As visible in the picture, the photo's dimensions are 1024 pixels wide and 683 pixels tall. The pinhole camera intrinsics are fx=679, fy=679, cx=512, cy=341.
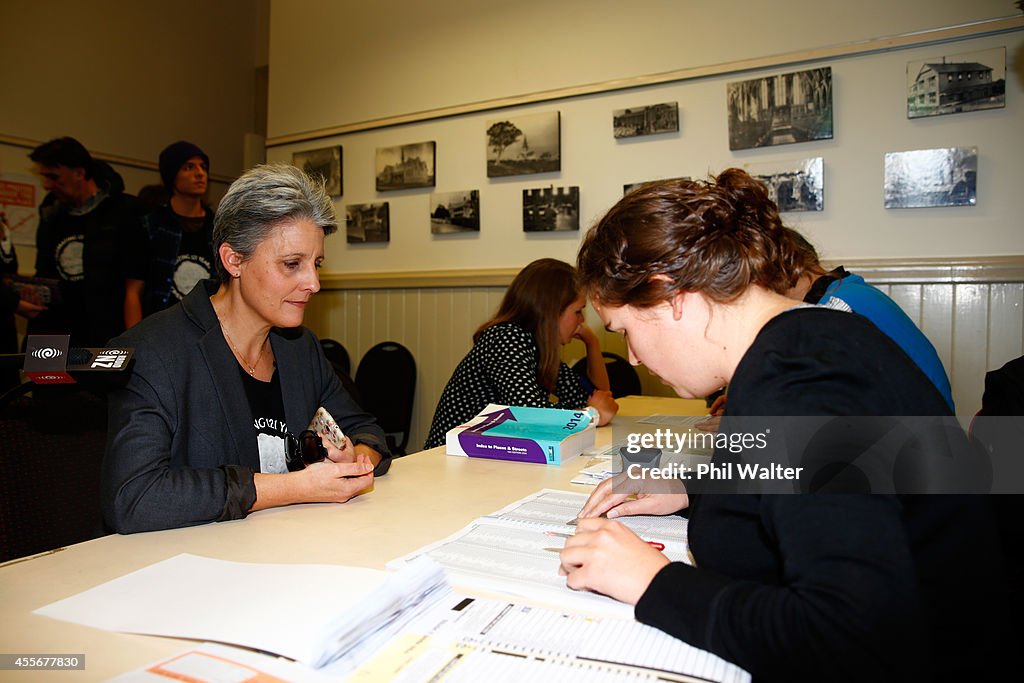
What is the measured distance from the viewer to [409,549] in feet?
3.51

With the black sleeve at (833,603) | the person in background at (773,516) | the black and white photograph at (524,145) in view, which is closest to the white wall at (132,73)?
the black and white photograph at (524,145)

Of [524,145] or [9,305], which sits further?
[524,145]

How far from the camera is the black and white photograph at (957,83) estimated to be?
9.18 ft

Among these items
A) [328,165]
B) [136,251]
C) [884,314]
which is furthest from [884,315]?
[328,165]

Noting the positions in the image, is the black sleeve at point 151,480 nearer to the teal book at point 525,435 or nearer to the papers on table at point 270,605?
the papers on table at point 270,605

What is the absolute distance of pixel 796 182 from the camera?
3186 mm

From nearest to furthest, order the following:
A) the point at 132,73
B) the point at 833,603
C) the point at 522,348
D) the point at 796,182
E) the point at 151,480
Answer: the point at 833,603
the point at 151,480
the point at 522,348
the point at 796,182
the point at 132,73

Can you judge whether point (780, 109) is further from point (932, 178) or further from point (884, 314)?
point (884, 314)

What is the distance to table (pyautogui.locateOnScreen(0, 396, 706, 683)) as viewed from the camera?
75cm

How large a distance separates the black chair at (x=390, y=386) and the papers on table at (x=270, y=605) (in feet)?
10.2

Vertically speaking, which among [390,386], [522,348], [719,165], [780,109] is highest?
[780,109]

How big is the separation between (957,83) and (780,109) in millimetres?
699

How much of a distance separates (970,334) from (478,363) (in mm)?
2122

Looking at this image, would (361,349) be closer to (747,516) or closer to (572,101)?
(572,101)
